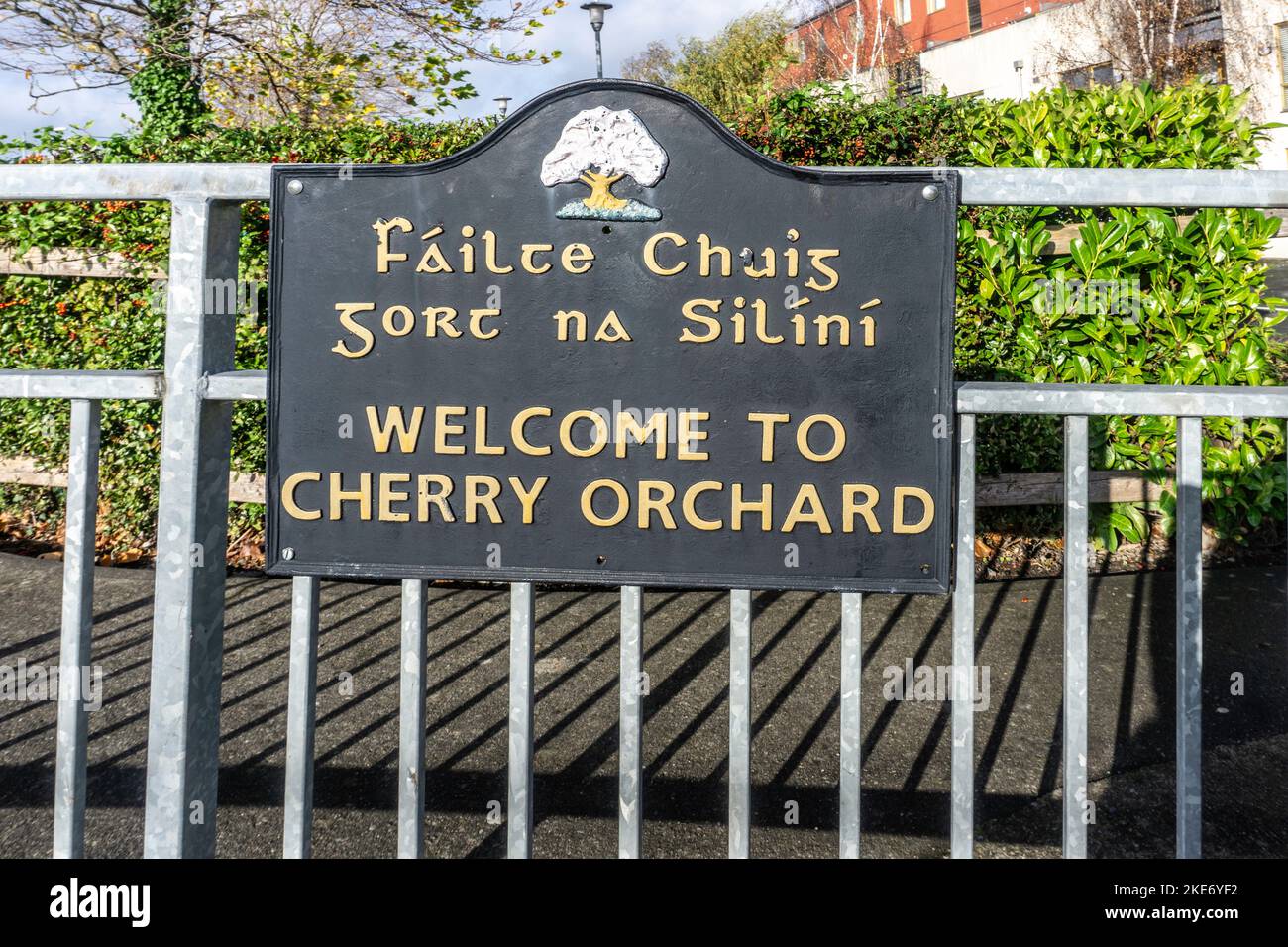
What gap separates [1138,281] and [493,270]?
4468 mm

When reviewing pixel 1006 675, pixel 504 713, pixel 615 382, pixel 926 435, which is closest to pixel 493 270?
pixel 615 382

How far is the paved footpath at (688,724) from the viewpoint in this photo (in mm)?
2674

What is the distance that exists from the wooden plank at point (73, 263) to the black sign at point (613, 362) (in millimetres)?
4241

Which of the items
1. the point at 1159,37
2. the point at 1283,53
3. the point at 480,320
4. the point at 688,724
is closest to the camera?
the point at 480,320

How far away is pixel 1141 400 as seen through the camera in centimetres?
176

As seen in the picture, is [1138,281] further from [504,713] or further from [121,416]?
[121,416]

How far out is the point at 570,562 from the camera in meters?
1.90

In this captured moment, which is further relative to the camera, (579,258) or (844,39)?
(844,39)

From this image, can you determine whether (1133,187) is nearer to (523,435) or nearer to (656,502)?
(656,502)

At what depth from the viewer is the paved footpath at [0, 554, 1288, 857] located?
105 inches

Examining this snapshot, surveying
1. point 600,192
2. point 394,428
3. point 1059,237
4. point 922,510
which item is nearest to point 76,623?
point 394,428

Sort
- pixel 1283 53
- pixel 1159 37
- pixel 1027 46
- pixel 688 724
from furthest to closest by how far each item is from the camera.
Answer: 1. pixel 1027 46
2. pixel 1159 37
3. pixel 1283 53
4. pixel 688 724

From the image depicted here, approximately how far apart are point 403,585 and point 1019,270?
4.40m

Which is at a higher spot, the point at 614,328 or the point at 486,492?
the point at 614,328
